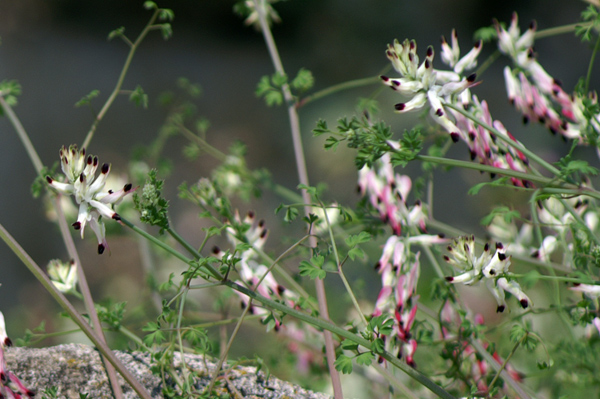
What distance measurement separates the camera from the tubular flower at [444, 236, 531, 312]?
1.05 meters

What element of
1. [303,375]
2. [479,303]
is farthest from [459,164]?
[479,303]

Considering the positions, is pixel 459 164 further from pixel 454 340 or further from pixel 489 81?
pixel 489 81

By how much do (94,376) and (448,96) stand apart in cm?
94

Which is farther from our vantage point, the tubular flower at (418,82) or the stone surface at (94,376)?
the stone surface at (94,376)

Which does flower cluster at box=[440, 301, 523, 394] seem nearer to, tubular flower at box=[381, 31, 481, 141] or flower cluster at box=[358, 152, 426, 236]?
flower cluster at box=[358, 152, 426, 236]

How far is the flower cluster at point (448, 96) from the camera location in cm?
110

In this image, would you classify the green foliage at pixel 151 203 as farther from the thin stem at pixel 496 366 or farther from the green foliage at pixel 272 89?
the thin stem at pixel 496 366

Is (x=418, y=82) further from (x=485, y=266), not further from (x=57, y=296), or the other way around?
(x=57, y=296)

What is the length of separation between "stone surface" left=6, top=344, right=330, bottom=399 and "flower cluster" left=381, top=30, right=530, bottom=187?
65cm

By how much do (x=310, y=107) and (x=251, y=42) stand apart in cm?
90

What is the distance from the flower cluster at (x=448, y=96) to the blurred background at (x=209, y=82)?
10.2ft

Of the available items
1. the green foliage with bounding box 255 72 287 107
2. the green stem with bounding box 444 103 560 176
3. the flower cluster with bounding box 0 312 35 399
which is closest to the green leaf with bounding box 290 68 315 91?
the green foliage with bounding box 255 72 287 107

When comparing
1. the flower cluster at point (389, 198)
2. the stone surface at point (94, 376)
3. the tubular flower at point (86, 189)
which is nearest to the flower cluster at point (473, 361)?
the flower cluster at point (389, 198)

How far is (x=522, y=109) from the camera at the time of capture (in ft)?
5.06
